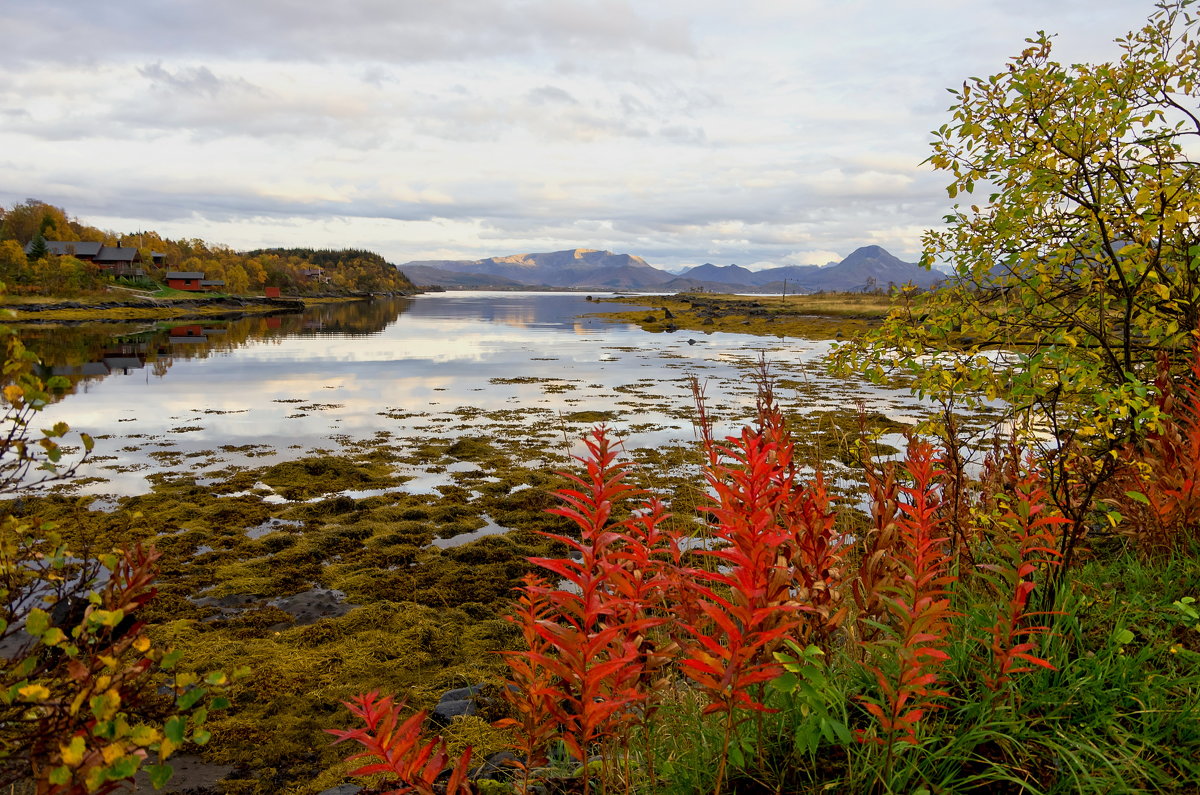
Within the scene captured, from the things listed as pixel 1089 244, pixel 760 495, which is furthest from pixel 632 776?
pixel 1089 244

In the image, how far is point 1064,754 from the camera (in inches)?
113

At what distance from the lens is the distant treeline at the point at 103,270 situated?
3152 inches

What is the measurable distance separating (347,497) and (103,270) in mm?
117673

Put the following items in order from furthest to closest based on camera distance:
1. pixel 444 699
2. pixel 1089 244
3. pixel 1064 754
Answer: pixel 444 699 < pixel 1089 244 < pixel 1064 754

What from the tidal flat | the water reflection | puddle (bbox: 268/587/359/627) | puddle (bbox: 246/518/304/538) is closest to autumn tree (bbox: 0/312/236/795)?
the tidal flat

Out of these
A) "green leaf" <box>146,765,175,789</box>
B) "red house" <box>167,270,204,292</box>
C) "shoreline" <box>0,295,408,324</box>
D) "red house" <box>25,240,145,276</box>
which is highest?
"red house" <box>25,240,145,276</box>

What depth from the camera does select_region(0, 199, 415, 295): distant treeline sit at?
80.1 meters

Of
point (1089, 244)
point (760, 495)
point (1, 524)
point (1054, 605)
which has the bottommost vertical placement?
point (1054, 605)

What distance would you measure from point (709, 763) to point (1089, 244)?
5549 millimetres

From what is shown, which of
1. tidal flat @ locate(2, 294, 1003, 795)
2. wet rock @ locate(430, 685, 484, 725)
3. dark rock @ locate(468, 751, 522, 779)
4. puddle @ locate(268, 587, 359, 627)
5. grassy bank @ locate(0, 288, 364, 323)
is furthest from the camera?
grassy bank @ locate(0, 288, 364, 323)

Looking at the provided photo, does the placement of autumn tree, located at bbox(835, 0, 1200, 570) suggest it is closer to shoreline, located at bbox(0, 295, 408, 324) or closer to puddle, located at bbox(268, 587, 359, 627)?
puddle, located at bbox(268, 587, 359, 627)

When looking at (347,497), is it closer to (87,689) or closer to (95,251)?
(87,689)

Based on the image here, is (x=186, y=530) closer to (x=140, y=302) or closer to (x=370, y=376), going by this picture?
(x=370, y=376)

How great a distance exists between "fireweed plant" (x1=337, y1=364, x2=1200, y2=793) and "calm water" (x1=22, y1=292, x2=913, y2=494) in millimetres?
2753
